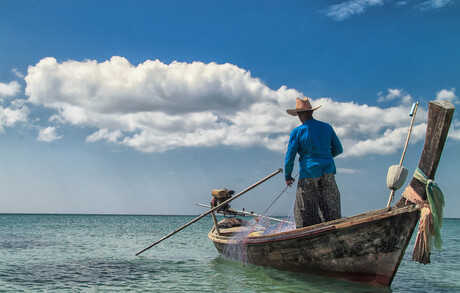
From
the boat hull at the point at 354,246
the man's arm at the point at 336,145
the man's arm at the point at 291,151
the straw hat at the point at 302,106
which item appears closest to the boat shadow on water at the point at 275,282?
the boat hull at the point at 354,246

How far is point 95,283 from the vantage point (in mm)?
8289

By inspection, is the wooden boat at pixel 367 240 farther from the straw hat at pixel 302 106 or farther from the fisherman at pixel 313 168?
the straw hat at pixel 302 106

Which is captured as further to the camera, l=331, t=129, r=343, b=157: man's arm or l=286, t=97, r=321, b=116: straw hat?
l=331, t=129, r=343, b=157: man's arm

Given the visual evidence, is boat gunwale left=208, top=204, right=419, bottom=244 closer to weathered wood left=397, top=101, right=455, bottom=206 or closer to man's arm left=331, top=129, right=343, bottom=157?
weathered wood left=397, top=101, right=455, bottom=206

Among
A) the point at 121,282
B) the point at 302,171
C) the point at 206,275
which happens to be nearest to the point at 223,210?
the point at 206,275

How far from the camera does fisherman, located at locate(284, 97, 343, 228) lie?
286 inches

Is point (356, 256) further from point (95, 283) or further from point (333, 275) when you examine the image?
point (95, 283)

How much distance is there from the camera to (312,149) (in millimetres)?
7250

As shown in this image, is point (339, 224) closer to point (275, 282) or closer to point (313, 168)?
point (313, 168)

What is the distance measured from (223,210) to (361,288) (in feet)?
18.9

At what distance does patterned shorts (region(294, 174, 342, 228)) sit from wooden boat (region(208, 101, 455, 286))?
1.36 ft

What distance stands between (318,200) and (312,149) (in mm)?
940

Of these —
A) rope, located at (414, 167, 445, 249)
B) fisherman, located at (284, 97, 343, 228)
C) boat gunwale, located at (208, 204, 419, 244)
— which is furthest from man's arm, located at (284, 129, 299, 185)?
rope, located at (414, 167, 445, 249)

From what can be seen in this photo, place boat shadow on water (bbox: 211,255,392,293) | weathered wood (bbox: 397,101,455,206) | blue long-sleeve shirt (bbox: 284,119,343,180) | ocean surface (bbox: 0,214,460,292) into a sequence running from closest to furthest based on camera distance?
weathered wood (bbox: 397,101,455,206) < boat shadow on water (bbox: 211,255,392,293) < blue long-sleeve shirt (bbox: 284,119,343,180) < ocean surface (bbox: 0,214,460,292)
